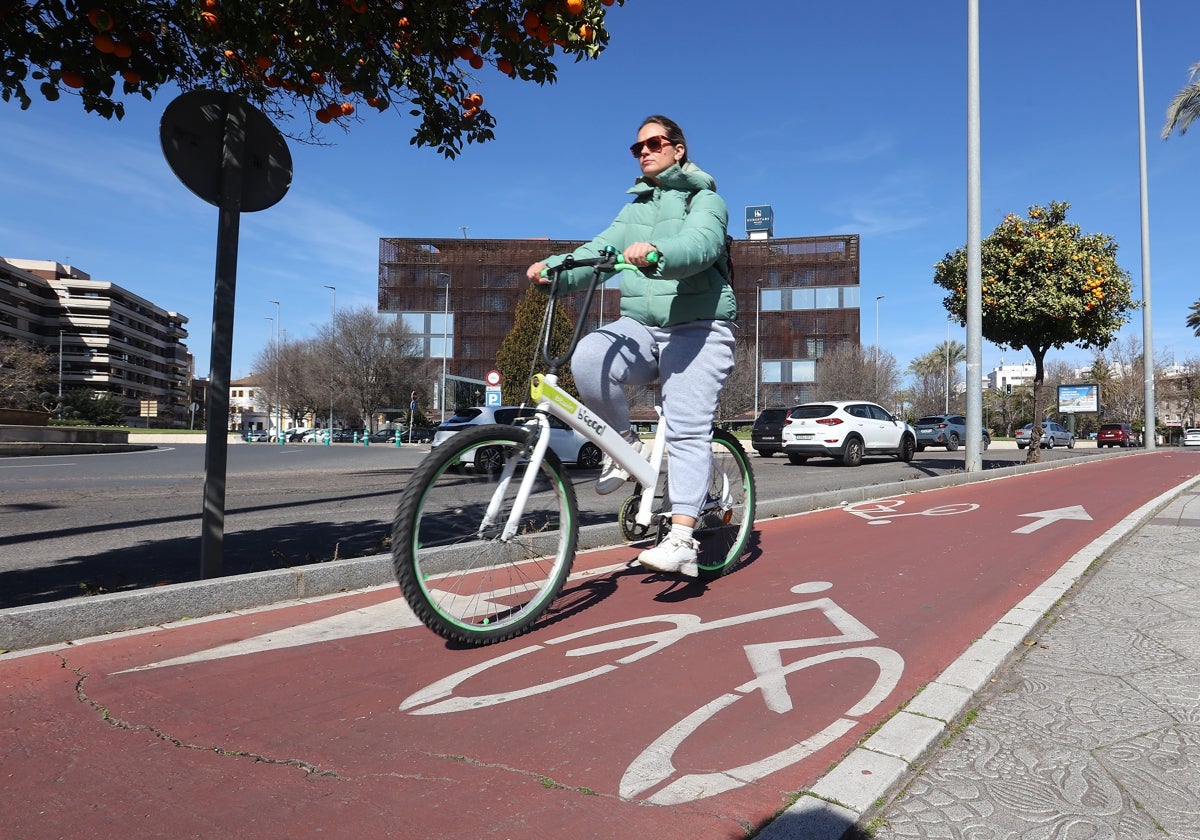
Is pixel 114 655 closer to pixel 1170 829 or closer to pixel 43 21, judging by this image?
pixel 43 21

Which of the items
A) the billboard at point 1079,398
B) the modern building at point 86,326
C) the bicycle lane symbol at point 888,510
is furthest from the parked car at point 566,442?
the modern building at point 86,326

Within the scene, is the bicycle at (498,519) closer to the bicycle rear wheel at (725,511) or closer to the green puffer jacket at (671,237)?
the green puffer jacket at (671,237)

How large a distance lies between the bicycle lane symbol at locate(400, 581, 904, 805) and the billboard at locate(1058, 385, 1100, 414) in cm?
6146

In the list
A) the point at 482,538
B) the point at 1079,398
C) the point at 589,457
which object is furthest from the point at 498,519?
the point at 1079,398

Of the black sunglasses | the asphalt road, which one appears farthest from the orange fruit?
the asphalt road

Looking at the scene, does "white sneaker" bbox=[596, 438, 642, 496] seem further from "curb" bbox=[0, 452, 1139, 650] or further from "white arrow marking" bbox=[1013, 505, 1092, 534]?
"white arrow marking" bbox=[1013, 505, 1092, 534]

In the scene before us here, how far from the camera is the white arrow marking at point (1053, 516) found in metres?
7.06

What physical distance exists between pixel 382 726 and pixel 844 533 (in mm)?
5051

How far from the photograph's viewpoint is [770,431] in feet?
78.3

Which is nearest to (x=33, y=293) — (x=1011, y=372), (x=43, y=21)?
(x=43, y=21)

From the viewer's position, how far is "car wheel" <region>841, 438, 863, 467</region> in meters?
19.6

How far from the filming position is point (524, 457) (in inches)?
126

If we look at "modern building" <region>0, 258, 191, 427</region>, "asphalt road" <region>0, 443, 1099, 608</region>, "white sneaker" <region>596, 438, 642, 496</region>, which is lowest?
"asphalt road" <region>0, 443, 1099, 608</region>

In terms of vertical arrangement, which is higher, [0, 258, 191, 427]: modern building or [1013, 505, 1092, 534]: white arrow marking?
[0, 258, 191, 427]: modern building
